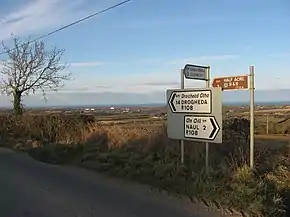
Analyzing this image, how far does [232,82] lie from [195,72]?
47.3 inches

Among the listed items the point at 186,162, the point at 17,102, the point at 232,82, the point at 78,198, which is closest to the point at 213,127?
the point at 232,82

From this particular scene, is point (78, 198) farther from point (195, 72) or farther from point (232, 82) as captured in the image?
point (195, 72)

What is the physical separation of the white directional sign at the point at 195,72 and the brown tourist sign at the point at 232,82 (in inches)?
27.1

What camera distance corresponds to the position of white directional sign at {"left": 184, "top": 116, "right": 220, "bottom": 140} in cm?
982

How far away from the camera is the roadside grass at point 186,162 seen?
7.88 meters

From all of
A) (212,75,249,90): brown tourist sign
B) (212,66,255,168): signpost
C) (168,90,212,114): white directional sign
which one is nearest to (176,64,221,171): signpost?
(168,90,212,114): white directional sign

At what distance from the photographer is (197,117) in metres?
10.2

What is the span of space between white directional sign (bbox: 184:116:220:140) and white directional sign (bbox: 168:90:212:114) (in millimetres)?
167

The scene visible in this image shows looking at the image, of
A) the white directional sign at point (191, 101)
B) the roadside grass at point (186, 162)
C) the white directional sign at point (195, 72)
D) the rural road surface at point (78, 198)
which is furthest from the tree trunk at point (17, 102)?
the white directional sign at point (195, 72)

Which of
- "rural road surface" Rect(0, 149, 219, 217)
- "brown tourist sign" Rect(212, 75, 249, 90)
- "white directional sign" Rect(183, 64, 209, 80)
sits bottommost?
"rural road surface" Rect(0, 149, 219, 217)

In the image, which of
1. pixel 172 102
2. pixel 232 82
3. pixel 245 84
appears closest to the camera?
pixel 245 84

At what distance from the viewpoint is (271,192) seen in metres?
8.22

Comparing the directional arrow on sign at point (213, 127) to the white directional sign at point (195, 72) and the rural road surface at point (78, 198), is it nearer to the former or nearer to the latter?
the white directional sign at point (195, 72)

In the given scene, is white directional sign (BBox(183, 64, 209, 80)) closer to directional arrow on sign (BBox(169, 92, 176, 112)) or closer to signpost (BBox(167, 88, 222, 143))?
signpost (BBox(167, 88, 222, 143))
